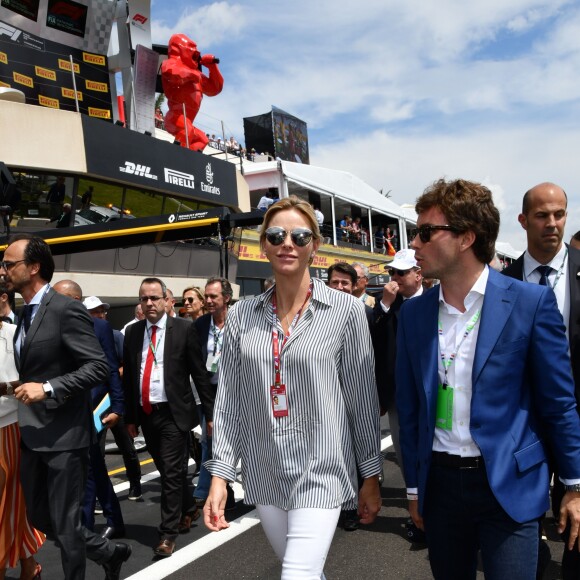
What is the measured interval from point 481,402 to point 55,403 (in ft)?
8.08

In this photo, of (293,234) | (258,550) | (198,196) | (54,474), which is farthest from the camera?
(198,196)

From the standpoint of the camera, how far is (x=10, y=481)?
13.8 ft

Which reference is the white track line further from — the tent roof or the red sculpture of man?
the tent roof

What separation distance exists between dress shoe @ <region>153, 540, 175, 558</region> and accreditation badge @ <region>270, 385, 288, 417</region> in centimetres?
290

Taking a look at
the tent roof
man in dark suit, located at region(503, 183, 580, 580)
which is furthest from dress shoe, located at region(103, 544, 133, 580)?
the tent roof

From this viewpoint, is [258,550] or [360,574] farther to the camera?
[258,550]

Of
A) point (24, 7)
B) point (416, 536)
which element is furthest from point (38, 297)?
point (24, 7)

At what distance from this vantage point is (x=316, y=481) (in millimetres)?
2596

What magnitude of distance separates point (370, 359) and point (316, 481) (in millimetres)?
573

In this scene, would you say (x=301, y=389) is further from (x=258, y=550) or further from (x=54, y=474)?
(x=258, y=550)

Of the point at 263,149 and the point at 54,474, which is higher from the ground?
the point at 263,149

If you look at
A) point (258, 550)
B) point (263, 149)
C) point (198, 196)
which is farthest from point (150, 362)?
point (263, 149)

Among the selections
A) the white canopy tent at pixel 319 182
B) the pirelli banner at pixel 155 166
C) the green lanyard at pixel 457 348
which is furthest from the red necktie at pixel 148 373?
the white canopy tent at pixel 319 182

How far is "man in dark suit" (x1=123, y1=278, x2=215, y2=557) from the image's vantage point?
17.6 feet
